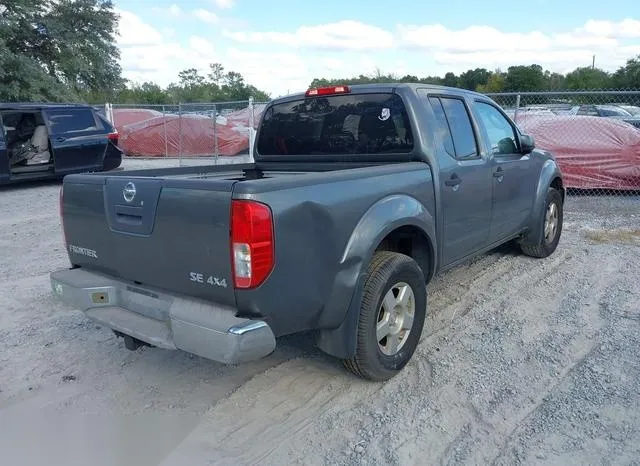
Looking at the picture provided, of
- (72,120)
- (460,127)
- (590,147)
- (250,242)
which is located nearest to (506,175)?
(460,127)

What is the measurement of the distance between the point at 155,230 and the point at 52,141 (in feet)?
32.3

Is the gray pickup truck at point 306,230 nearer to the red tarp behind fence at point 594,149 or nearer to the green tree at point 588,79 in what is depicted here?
the red tarp behind fence at point 594,149

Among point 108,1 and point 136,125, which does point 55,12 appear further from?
point 136,125

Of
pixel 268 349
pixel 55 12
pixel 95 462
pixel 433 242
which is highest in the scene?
pixel 55 12

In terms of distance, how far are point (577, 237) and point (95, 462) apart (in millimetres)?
6573

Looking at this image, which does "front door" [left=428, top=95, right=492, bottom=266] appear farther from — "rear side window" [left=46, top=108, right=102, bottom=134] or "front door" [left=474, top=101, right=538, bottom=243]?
"rear side window" [left=46, top=108, right=102, bottom=134]

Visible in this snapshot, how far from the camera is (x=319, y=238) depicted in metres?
2.95

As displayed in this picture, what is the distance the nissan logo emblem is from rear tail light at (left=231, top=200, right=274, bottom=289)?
2.62 ft

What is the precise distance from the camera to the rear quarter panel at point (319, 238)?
2744 mm

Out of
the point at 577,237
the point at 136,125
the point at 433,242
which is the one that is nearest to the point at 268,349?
the point at 433,242

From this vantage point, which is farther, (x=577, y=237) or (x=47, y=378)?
(x=577, y=237)

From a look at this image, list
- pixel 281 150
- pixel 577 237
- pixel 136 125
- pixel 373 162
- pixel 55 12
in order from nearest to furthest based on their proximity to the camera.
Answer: pixel 373 162
pixel 281 150
pixel 577 237
pixel 136 125
pixel 55 12

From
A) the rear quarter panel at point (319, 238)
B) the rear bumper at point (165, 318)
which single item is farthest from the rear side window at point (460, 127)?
the rear bumper at point (165, 318)

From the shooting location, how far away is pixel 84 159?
11969mm
